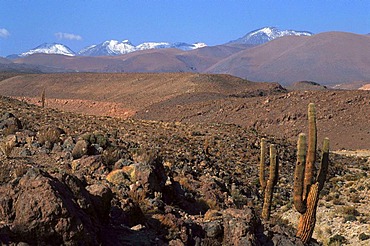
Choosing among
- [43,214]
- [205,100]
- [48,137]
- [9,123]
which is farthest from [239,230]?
[205,100]

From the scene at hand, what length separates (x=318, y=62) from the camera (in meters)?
162

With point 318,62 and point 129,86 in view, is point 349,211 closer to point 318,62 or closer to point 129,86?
point 129,86

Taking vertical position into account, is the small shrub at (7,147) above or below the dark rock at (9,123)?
below

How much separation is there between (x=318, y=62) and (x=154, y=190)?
162311mm

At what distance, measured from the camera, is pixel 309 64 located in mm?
164125

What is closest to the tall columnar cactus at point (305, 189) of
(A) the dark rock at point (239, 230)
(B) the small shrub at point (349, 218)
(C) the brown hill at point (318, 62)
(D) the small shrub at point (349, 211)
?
(A) the dark rock at point (239, 230)

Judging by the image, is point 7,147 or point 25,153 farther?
point 7,147

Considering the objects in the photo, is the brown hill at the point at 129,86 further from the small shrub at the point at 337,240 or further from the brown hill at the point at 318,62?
the brown hill at the point at 318,62

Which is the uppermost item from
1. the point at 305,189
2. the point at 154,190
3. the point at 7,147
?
the point at 7,147

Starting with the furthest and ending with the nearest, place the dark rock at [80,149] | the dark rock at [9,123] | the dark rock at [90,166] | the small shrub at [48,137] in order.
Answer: the dark rock at [9,123] < the small shrub at [48,137] < the dark rock at [80,149] < the dark rock at [90,166]

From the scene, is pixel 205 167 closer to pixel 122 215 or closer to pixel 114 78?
pixel 122 215

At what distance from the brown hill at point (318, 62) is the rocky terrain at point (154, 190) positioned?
5049 inches

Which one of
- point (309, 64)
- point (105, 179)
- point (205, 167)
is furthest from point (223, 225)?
point (309, 64)

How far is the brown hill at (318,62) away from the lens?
15325 cm
